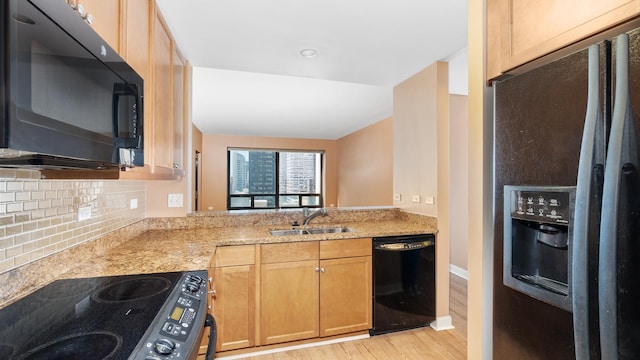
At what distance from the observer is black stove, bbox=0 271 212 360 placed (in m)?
0.72

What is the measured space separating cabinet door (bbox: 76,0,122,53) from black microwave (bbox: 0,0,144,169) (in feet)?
0.43

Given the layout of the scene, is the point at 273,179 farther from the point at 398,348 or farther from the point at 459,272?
the point at 398,348

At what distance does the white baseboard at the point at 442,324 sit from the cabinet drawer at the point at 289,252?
4.14 feet

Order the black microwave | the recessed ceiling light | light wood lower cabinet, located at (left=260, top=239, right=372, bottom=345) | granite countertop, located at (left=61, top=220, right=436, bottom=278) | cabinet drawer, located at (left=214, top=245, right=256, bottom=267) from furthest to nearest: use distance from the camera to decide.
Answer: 1. the recessed ceiling light
2. light wood lower cabinet, located at (left=260, top=239, right=372, bottom=345)
3. cabinet drawer, located at (left=214, top=245, right=256, bottom=267)
4. granite countertop, located at (left=61, top=220, right=436, bottom=278)
5. the black microwave

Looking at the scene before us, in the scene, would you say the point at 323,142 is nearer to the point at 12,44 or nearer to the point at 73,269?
the point at 73,269

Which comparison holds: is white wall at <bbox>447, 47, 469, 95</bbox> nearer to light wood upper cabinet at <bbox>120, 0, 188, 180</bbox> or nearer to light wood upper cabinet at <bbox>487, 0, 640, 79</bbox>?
light wood upper cabinet at <bbox>487, 0, 640, 79</bbox>

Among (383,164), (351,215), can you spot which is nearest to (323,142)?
(383,164)

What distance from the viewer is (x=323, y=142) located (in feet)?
25.4

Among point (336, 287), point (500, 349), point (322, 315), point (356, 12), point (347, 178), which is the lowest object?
point (322, 315)

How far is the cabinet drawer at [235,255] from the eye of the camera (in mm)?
1960

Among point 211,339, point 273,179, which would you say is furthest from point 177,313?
point 273,179

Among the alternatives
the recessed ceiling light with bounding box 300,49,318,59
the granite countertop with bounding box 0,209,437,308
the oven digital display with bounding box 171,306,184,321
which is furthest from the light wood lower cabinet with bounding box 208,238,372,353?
the recessed ceiling light with bounding box 300,49,318,59

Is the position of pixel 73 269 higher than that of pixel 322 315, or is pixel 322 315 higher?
pixel 73 269

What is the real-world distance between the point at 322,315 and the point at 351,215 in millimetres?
1009
